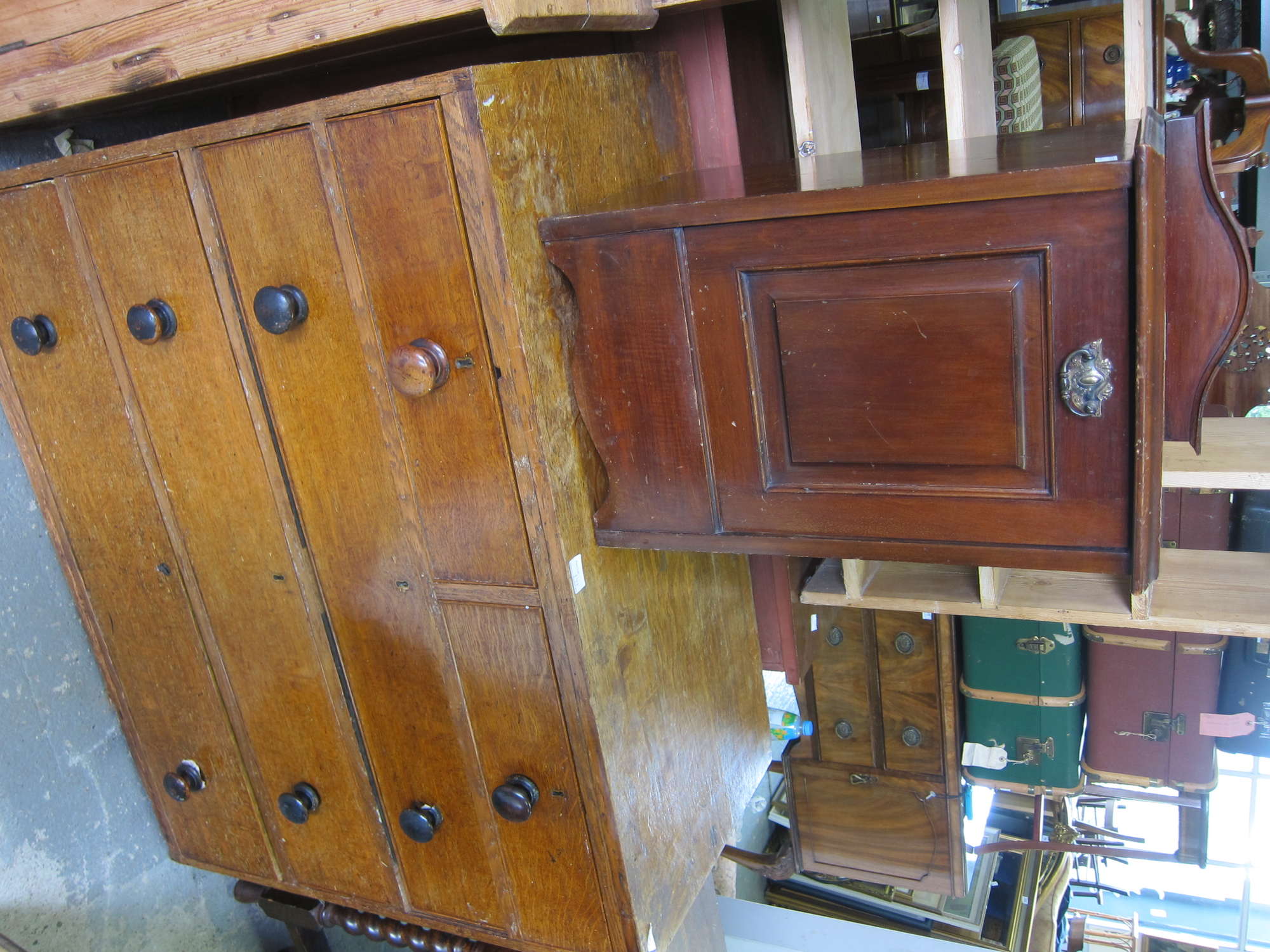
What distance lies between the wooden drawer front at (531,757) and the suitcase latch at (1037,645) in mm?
1965

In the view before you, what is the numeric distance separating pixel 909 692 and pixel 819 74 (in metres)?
2.17

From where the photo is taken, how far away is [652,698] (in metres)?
1.56

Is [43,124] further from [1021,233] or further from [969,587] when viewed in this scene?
[969,587]

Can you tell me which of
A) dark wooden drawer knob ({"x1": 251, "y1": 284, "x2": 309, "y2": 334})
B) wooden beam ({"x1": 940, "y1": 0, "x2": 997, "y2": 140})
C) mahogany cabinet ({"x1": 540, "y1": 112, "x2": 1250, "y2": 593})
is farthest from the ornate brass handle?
dark wooden drawer knob ({"x1": 251, "y1": 284, "x2": 309, "y2": 334})

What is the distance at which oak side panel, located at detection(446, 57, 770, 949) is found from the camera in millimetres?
1205

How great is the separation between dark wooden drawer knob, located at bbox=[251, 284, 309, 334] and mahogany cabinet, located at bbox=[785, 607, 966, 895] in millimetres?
1978

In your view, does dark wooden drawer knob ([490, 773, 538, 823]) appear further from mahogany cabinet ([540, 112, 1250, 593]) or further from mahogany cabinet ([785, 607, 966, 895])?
mahogany cabinet ([785, 607, 966, 895])

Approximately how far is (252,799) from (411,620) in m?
0.65

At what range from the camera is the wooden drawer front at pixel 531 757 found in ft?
4.61

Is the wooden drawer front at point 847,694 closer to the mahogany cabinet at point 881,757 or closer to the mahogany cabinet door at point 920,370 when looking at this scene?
the mahogany cabinet at point 881,757

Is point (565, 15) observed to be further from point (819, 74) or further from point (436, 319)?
point (819, 74)

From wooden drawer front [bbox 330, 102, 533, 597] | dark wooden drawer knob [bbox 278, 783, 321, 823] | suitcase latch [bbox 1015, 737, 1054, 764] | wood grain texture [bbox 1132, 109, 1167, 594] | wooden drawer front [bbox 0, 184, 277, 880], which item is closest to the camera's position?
wood grain texture [bbox 1132, 109, 1167, 594]

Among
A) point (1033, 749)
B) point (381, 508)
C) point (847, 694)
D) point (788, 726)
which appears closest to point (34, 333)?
point (381, 508)

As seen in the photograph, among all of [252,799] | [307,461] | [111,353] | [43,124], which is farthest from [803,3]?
[252,799]
